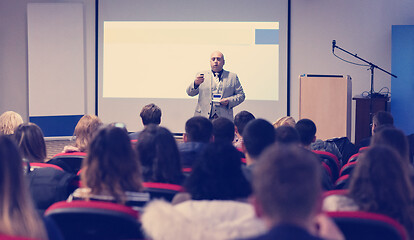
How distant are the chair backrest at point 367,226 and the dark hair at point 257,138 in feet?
3.91

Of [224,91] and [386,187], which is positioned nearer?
[386,187]

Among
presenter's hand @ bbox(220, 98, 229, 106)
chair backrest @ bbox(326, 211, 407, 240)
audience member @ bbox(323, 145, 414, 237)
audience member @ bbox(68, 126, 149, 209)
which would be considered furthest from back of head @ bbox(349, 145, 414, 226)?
presenter's hand @ bbox(220, 98, 229, 106)

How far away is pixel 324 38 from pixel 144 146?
6.21 meters

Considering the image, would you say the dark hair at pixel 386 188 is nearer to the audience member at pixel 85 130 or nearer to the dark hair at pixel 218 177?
the dark hair at pixel 218 177

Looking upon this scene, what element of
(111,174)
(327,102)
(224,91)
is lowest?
(111,174)

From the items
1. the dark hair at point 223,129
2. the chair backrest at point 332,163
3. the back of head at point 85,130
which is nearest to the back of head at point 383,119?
the chair backrest at point 332,163

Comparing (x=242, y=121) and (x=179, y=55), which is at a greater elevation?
(x=179, y=55)

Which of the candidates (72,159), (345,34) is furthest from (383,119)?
(345,34)

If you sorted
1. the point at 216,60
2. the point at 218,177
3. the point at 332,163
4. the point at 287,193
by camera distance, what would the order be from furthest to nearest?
the point at 216,60 < the point at 332,163 < the point at 218,177 < the point at 287,193

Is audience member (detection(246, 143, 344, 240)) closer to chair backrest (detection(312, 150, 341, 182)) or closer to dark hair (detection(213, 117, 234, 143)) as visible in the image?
chair backrest (detection(312, 150, 341, 182))

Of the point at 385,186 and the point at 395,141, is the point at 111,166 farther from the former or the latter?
the point at 395,141

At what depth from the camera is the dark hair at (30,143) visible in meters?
3.31

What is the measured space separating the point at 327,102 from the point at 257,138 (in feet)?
14.6

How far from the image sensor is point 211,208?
1905 mm
